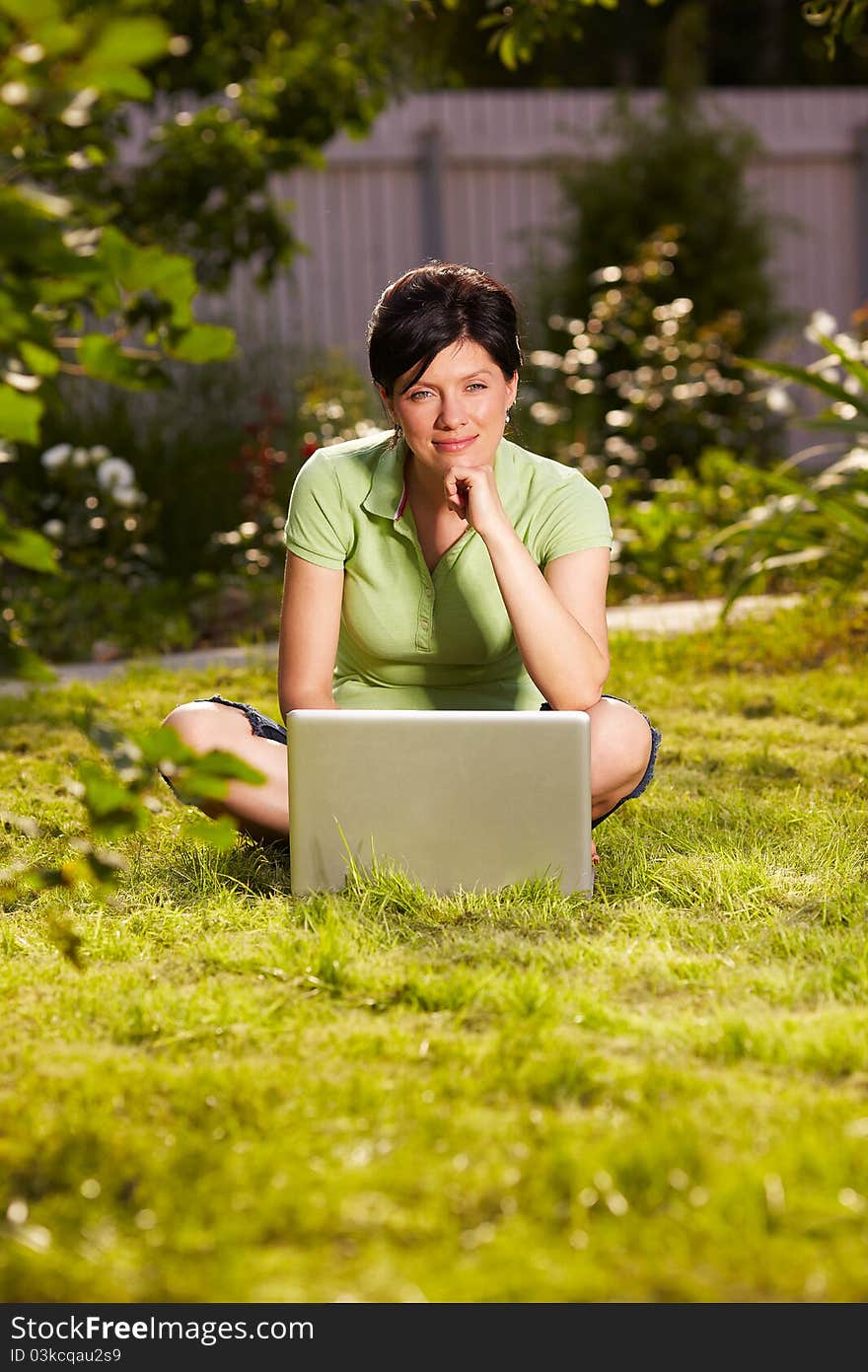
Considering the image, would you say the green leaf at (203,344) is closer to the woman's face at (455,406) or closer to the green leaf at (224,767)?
the green leaf at (224,767)

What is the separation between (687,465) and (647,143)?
1.99 m

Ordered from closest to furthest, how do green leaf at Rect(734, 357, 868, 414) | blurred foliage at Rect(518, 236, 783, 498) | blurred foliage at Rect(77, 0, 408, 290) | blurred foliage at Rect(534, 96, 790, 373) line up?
green leaf at Rect(734, 357, 868, 414)
blurred foliage at Rect(77, 0, 408, 290)
blurred foliage at Rect(518, 236, 783, 498)
blurred foliage at Rect(534, 96, 790, 373)

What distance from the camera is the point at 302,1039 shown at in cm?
167

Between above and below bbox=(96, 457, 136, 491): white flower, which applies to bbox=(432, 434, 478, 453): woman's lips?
above

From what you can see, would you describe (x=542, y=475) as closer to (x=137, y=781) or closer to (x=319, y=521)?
(x=319, y=521)

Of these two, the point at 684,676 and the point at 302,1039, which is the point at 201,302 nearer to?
the point at 684,676

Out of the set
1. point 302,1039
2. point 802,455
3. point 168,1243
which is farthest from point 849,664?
point 168,1243

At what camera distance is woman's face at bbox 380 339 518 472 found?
2203mm

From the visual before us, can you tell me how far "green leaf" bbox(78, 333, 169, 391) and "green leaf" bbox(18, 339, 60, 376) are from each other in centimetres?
3

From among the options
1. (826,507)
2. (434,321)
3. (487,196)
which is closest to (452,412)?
(434,321)

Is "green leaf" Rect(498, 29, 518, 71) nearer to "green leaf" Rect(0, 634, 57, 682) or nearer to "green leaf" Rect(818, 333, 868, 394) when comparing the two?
"green leaf" Rect(818, 333, 868, 394)

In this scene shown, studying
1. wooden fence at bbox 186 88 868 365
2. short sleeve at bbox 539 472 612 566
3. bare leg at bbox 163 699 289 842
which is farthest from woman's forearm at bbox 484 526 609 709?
wooden fence at bbox 186 88 868 365

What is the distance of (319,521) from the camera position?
2.39 meters

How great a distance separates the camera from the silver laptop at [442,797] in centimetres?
203
